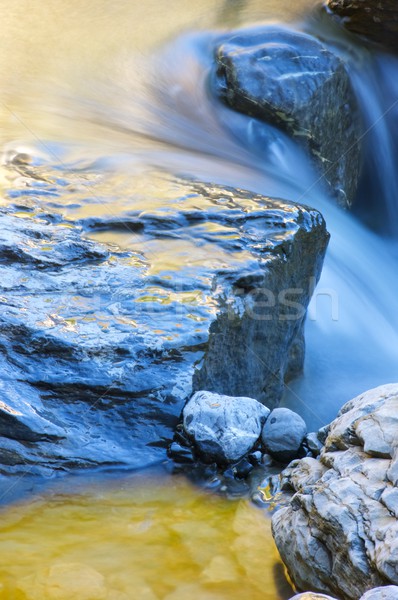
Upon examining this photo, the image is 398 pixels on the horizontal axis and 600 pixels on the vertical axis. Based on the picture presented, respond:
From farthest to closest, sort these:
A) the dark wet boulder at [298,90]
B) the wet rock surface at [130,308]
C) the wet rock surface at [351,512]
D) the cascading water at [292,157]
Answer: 1. the dark wet boulder at [298,90]
2. the cascading water at [292,157]
3. the wet rock surface at [130,308]
4. the wet rock surface at [351,512]

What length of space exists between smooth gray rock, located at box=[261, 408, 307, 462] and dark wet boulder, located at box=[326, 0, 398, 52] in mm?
6692

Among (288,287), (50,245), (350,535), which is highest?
(350,535)

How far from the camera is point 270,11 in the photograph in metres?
8.52

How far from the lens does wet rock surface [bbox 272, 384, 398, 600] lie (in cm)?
211

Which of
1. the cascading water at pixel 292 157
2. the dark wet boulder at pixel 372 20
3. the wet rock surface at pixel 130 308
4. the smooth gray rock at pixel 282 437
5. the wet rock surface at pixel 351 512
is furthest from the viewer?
the dark wet boulder at pixel 372 20

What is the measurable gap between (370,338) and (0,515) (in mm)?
3310

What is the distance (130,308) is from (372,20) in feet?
21.7

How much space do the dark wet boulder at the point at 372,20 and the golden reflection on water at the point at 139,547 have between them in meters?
7.21

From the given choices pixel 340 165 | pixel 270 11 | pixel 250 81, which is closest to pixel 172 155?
pixel 250 81

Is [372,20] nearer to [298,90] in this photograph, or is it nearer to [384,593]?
[298,90]

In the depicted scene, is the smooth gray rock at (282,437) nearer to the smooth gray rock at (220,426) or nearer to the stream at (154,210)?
the smooth gray rock at (220,426)

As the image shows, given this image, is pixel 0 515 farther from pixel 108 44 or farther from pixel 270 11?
pixel 270 11

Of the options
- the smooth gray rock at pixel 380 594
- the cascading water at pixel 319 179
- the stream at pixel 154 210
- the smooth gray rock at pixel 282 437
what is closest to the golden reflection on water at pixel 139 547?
the stream at pixel 154 210

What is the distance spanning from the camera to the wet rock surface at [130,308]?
3174mm
